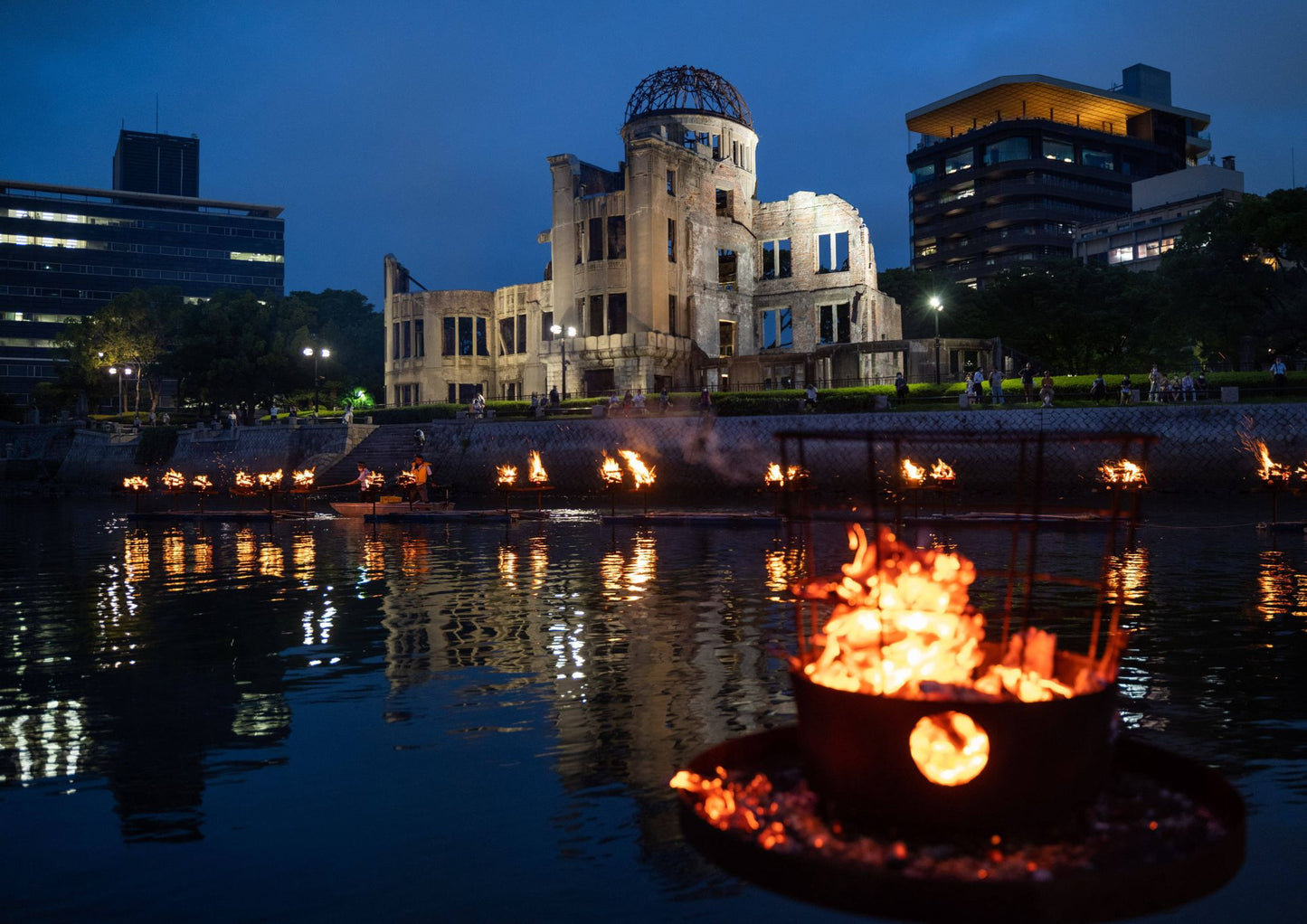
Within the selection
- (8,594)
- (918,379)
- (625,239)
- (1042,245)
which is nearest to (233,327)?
(625,239)

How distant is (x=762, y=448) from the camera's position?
39.8 meters

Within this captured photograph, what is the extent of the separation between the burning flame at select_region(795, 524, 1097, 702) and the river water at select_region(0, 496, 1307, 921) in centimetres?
50

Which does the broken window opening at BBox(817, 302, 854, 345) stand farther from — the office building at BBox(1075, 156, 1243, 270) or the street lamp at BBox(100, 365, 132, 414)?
the street lamp at BBox(100, 365, 132, 414)

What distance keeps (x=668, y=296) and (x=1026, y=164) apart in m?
63.7

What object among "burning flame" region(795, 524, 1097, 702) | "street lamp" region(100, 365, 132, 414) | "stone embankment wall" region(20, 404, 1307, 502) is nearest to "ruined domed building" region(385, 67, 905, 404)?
"stone embankment wall" region(20, 404, 1307, 502)

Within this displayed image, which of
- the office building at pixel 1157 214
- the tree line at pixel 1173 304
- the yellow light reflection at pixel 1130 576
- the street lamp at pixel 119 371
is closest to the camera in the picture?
the yellow light reflection at pixel 1130 576

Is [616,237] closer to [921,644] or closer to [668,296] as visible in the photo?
[668,296]

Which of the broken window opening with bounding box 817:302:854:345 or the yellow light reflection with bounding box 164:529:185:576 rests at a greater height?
the broken window opening with bounding box 817:302:854:345

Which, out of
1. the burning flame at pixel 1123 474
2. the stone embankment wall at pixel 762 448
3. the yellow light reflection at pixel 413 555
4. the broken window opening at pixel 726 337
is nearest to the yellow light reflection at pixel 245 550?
the yellow light reflection at pixel 413 555

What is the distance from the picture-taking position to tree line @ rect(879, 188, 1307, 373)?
46.5 m

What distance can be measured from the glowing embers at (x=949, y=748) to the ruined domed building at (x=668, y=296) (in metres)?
46.9

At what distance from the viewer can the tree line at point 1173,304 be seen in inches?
1831

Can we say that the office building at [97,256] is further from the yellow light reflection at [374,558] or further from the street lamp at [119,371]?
the yellow light reflection at [374,558]

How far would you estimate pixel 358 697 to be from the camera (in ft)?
26.1
